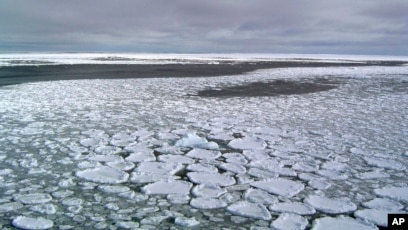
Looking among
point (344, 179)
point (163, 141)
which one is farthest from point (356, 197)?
point (163, 141)

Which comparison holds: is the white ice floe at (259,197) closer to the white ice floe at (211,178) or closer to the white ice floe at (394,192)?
the white ice floe at (211,178)

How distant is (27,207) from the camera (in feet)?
9.36

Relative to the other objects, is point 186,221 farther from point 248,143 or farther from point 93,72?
point 93,72

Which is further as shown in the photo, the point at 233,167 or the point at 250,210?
the point at 233,167

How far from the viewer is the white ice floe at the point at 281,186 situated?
3274 mm

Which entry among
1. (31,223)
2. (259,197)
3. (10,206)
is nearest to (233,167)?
(259,197)

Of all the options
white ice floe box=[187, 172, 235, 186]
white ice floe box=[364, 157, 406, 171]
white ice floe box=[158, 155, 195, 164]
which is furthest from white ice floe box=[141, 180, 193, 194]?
white ice floe box=[364, 157, 406, 171]

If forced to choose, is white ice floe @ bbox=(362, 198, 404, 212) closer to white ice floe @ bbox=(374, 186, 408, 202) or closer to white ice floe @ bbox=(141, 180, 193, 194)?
white ice floe @ bbox=(374, 186, 408, 202)

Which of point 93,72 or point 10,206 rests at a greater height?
point 93,72

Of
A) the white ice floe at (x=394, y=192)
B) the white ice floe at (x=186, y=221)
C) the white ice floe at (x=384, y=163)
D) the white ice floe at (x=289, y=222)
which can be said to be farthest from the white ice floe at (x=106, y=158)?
the white ice floe at (x=384, y=163)

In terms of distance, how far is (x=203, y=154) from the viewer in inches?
178

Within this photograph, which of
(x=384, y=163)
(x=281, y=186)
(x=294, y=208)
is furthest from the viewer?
(x=384, y=163)

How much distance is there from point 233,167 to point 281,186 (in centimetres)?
74

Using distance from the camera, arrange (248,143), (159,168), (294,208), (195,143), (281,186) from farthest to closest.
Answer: (248,143) < (195,143) < (159,168) < (281,186) < (294,208)
